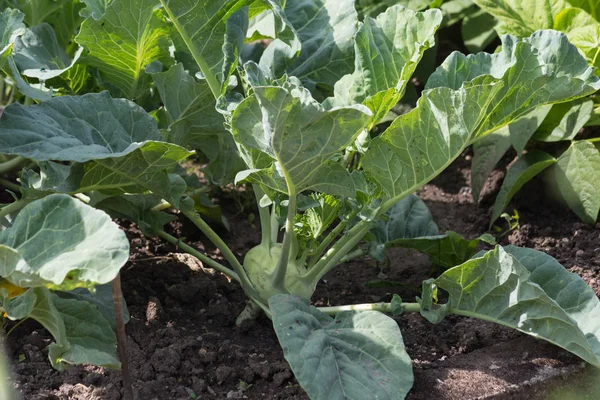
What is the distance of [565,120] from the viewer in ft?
7.87

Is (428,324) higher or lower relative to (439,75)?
lower

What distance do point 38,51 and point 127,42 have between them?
0.30 meters

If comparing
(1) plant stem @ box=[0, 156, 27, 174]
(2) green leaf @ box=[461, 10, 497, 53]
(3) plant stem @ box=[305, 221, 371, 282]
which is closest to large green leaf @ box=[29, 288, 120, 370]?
(3) plant stem @ box=[305, 221, 371, 282]

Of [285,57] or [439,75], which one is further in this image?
[285,57]

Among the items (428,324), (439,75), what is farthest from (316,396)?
(439,75)

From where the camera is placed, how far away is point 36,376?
1.69 meters

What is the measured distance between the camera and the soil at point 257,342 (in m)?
1.68

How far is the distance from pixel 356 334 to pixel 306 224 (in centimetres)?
31

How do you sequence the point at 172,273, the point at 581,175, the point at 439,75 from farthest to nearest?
1. the point at 581,175
2. the point at 172,273
3. the point at 439,75

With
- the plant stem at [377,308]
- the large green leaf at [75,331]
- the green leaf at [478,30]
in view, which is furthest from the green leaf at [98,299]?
the green leaf at [478,30]

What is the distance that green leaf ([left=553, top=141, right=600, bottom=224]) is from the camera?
2.31m

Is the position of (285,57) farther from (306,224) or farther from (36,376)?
(36,376)

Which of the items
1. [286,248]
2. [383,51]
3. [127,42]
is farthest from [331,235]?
[127,42]

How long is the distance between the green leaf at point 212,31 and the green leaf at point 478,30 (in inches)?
43.4
